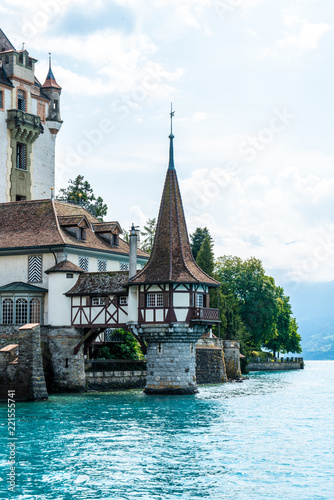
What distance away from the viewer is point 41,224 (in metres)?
52.8

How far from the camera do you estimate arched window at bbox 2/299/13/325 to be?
50.4 meters

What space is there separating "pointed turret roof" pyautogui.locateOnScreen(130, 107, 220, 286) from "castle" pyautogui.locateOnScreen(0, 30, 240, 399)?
0.06 meters

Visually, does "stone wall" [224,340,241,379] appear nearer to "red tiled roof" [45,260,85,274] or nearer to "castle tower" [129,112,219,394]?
"castle tower" [129,112,219,394]

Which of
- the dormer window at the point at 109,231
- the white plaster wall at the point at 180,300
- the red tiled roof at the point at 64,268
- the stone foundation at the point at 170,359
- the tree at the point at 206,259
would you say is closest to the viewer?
the stone foundation at the point at 170,359

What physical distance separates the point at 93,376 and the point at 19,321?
18.4 ft

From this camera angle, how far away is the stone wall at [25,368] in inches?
1681

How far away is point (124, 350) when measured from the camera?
55.3m

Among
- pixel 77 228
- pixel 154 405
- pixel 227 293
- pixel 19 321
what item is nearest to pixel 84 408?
pixel 154 405

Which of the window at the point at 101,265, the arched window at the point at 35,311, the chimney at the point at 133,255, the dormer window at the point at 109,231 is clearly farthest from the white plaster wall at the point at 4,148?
the chimney at the point at 133,255

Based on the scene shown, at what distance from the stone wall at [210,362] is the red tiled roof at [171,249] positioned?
1193cm

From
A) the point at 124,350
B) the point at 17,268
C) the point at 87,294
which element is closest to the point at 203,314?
the point at 87,294

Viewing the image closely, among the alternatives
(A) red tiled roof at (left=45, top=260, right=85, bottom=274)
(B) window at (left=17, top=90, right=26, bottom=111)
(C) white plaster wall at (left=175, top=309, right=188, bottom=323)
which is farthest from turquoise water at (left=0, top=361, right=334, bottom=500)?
(B) window at (left=17, top=90, right=26, bottom=111)

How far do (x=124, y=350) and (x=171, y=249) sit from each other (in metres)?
10.2

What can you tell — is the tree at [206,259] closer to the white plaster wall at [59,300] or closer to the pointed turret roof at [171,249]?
the pointed turret roof at [171,249]
